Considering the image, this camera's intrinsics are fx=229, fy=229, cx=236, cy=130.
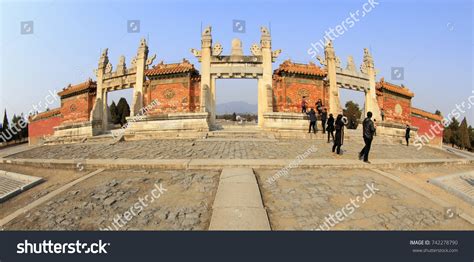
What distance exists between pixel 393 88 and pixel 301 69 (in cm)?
1064

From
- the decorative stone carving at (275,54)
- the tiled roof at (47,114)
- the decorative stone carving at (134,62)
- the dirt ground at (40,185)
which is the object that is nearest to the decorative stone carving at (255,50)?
the decorative stone carving at (275,54)

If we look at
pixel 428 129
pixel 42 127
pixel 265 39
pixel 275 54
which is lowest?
pixel 428 129

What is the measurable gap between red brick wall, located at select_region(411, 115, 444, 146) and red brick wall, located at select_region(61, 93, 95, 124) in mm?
32067

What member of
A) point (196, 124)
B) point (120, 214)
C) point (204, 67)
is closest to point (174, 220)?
point (120, 214)

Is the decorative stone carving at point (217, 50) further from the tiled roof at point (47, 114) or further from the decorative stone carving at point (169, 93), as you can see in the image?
the tiled roof at point (47, 114)

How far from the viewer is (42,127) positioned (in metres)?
25.6

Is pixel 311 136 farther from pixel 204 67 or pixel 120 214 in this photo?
pixel 120 214

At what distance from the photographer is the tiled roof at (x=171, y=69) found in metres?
17.8

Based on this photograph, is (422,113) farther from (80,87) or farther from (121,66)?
(80,87)

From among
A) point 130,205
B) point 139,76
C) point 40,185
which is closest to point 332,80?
point 139,76

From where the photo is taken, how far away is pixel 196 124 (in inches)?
554
